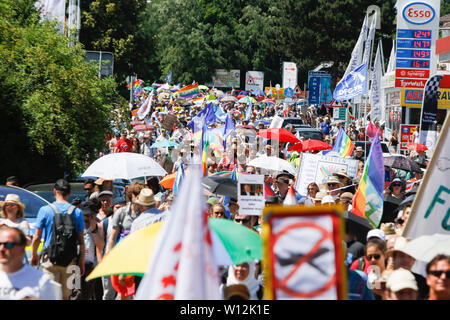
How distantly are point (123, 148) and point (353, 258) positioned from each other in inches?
560

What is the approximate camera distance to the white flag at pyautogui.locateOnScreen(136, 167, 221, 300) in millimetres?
3984

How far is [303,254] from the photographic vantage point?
13.9 feet

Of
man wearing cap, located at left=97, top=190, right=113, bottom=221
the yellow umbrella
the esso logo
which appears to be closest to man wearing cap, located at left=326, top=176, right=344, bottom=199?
man wearing cap, located at left=97, top=190, right=113, bottom=221

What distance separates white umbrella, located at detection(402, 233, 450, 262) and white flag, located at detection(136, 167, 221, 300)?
1.96 meters

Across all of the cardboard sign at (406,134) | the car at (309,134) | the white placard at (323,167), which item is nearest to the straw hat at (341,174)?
the white placard at (323,167)

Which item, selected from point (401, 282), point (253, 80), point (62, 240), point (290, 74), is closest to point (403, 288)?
point (401, 282)

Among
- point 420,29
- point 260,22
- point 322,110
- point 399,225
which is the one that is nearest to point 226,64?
point 260,22

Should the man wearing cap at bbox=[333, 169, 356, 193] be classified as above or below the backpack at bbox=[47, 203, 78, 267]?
above

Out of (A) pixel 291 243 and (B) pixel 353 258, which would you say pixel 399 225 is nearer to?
(B) pixel 353 258

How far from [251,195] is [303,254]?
5.71 m

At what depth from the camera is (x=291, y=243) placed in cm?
420

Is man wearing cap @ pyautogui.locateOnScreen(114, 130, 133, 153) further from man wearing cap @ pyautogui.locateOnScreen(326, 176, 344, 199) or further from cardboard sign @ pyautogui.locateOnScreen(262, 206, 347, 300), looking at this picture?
cardboard sign @ pyautogui.locateOnScreen(262, 206, 347, 300)

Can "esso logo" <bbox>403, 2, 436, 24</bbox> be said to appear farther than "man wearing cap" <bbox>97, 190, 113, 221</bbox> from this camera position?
Yes

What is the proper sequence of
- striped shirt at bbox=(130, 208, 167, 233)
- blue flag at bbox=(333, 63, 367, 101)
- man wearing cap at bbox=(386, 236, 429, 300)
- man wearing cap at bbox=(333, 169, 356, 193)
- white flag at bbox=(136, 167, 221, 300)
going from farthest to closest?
blue flag at bbox=(333, 63, 367, 101) → man wearing cap at bbox=(333, 169, 356, 193) → striped shirt at bbox=(130, 208, 167, 233) → man wearing cap at bbox=(386, 236, 429, 300) → white flag at bbox=(136, 167, 221, 300)
